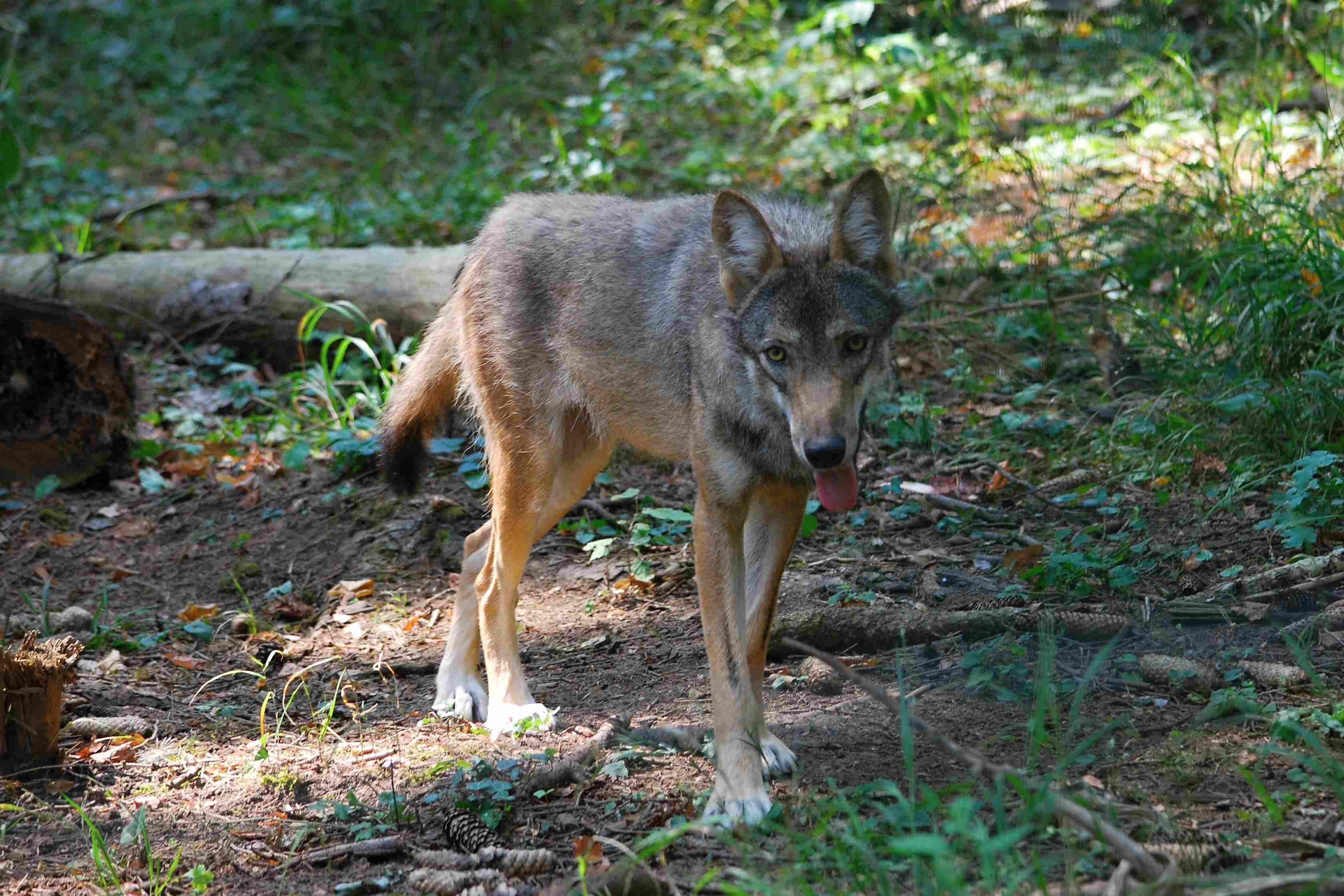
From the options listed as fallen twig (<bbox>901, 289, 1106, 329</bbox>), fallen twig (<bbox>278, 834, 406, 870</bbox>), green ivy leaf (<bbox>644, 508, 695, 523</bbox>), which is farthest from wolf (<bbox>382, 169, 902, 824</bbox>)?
fallen twig (<bbox>901, 289, 1106, 329</bbox>)

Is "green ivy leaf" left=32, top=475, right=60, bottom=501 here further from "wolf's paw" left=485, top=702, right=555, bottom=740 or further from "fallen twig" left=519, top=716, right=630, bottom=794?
"fallen twig" left=519, top=716, right=630, bottom=794

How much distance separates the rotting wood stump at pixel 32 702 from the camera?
3.70 m

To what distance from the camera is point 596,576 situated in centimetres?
539

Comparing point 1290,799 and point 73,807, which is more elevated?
point 1290,799

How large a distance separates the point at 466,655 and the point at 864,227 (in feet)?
7.74

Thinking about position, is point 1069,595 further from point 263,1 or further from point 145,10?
point 145,10

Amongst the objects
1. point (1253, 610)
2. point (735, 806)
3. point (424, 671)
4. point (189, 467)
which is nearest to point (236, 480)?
point (189, 467)

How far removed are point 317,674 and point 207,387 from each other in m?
3.06

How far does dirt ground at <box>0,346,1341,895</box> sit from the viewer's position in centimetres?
330

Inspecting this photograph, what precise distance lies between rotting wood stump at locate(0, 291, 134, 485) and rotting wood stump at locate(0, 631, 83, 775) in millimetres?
2839

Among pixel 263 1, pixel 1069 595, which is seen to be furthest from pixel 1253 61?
pixel 263 1

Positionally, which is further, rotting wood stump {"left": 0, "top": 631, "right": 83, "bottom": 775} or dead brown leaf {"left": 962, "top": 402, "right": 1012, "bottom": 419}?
dead brown leaf {"left": 962, "top": 402, "right": 1012, "bottom": 419}

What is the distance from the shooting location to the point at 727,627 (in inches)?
145

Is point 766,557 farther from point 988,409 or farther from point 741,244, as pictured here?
point 988,409
